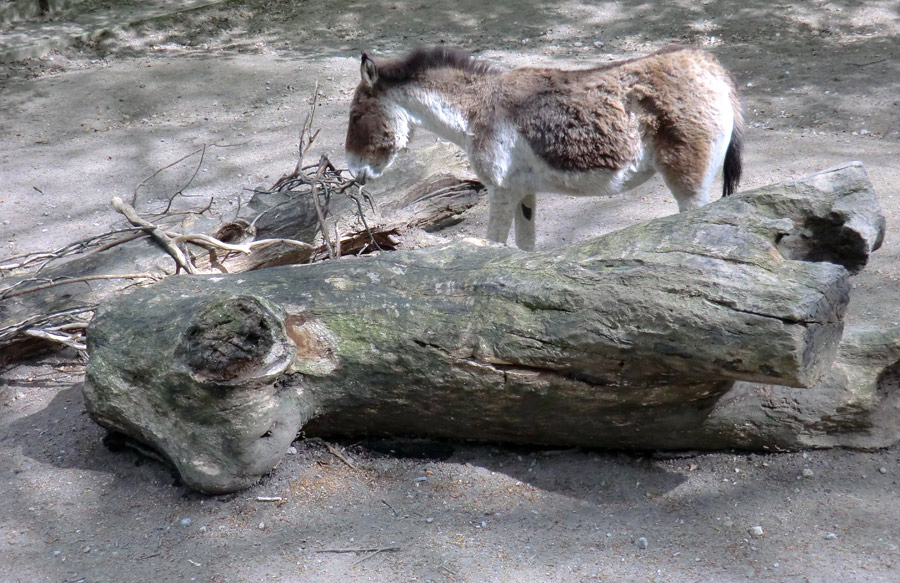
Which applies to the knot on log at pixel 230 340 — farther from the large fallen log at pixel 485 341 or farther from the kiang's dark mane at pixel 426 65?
the kiang's dark mane at pixel 426 65

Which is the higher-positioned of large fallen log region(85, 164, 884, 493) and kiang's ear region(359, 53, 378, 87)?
kiang's ear region(359, 53, 378, 87)

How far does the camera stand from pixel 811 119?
7.91 m

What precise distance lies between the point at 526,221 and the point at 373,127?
1.21 m

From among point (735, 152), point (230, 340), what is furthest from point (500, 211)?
point (230, 340)

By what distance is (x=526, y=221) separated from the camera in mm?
5340

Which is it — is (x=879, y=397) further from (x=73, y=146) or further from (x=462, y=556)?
(x=73, y=146)

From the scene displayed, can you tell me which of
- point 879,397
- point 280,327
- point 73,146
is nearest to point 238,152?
point 73,146

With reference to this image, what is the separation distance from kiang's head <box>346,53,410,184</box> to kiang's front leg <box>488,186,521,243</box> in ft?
2.59

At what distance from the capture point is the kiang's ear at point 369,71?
16.9ft

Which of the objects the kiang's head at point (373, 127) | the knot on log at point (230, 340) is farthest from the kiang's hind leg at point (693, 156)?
the knot on log at point (230, 340)

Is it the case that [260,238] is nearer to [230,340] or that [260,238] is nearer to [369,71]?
[369,71]

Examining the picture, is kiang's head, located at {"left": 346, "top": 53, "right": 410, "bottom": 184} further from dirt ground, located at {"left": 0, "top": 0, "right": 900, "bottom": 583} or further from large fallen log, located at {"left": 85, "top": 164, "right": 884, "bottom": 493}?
large fallen log, located at {"left": 85, "top": 164, "right": 884, "bottom": 493}

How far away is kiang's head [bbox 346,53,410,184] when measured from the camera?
17.3ft

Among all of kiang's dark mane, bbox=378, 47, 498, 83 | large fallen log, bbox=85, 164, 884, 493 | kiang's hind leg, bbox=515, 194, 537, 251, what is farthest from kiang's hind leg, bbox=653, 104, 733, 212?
large fallen log, bbox=85, 164, 884, 493
